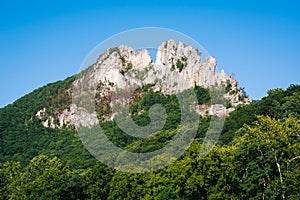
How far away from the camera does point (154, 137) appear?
287 ft

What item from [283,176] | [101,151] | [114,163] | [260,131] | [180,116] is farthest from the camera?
[180,116]

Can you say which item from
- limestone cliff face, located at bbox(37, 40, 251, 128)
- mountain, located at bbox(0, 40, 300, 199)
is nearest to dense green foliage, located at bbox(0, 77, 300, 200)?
mountain, located at bbox(0, 40, 300, 199)

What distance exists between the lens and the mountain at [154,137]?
41.6m

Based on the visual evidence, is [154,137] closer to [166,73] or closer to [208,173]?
[208,173]

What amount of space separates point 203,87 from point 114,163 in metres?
76.3

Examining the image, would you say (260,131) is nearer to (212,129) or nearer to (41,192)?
(41,192)

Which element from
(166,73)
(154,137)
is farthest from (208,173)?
(166,73)

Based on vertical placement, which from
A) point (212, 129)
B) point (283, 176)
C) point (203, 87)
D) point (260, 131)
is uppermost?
point (203, 87)

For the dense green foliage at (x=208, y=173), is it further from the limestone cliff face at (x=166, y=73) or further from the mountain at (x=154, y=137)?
the limestone cliff face at (x=166, y=73)

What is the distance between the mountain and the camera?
41.6m

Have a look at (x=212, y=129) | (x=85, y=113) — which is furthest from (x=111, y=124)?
(x=85, y=113)

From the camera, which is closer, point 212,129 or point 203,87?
point 212,129

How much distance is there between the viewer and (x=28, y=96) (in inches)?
7283

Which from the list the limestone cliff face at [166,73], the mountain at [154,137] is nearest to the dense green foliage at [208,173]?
the mountain at [154,137]
